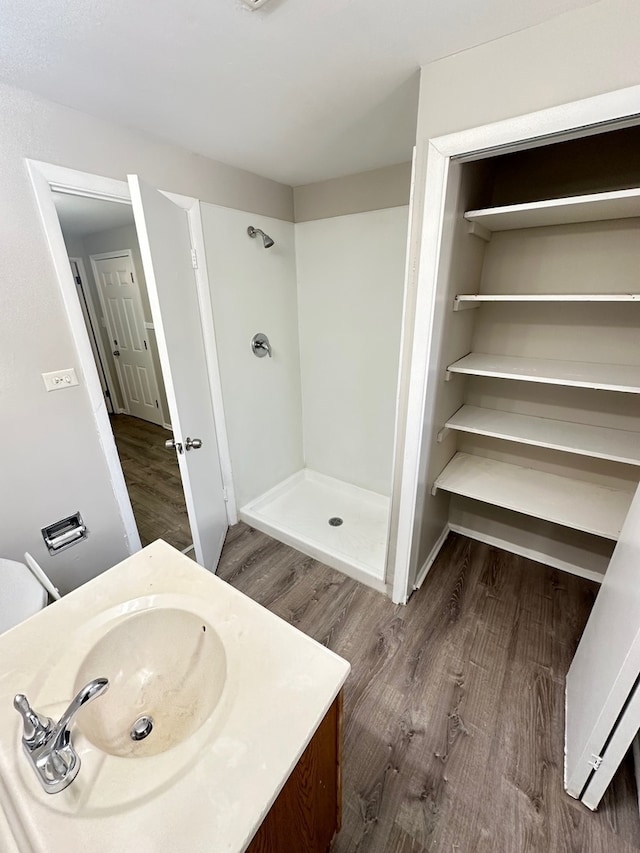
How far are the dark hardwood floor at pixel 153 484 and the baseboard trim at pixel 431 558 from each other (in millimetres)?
1526

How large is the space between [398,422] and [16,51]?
1.80 meters

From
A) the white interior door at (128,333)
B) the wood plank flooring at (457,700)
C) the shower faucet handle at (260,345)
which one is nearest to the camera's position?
the wood plank flooring at (457,700)

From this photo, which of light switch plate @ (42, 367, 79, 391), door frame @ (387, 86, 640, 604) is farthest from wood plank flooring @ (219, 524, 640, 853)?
light switch plate @ (42, 367, 79, 391)

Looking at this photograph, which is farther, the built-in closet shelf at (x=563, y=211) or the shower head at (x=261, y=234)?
the shower head at (x=261, y=234)

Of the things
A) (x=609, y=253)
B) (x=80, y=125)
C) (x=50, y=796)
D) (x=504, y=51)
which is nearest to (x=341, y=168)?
(x=504, y=51)

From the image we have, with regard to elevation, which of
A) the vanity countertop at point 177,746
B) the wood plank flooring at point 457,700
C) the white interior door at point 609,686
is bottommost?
the wood plank flooring at point 457,700

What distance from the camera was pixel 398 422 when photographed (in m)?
1.62

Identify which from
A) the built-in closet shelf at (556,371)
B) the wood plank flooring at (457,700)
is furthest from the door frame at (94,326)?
the built-in closet shelf at (556,371)

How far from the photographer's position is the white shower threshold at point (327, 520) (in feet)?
7.09

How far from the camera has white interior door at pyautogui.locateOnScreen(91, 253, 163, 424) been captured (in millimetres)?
3819

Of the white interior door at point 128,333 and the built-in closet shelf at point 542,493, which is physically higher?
the white interior door at point 128,333

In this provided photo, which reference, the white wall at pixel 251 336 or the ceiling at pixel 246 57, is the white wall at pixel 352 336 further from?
the ceiling at pixel 246 57

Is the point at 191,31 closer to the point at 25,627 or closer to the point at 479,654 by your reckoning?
the point at 25,627

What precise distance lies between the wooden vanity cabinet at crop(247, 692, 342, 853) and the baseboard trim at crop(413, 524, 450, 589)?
1189mm
